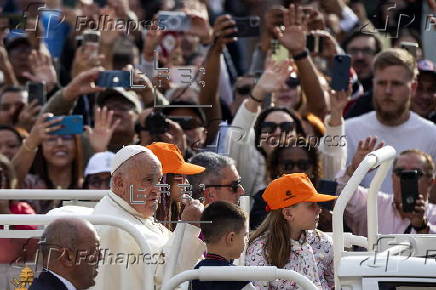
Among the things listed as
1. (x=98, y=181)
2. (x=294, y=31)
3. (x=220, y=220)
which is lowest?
(x=98, y=181)

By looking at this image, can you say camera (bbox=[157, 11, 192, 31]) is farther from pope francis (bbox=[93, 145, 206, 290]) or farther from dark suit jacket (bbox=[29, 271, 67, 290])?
dark suit jacket (bbox=[29, 271, 67, 290])

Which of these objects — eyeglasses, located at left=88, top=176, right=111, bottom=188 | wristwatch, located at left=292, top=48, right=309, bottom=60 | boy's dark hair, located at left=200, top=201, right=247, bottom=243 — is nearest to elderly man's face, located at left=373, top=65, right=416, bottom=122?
wristwatch, located at left=292, top=48, right=309, bottom=60

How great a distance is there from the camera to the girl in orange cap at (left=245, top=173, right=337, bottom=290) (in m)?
7.62

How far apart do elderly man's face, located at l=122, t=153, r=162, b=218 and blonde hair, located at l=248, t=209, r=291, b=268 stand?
654 mm

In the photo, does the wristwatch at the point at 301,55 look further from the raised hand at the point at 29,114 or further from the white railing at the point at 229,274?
the white railing at the point at 229,274

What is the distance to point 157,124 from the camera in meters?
10.1

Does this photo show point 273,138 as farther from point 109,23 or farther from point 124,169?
point 109,23

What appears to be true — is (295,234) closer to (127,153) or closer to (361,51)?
(127,153)

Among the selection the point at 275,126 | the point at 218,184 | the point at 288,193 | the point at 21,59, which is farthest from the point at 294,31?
the point at 288,193

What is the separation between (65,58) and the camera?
47.3 ft

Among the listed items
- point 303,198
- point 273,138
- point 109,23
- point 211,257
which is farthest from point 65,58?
point 211,257

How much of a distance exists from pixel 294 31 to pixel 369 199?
Result: 4.16 meters

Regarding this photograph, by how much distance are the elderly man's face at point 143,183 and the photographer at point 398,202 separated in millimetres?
2195

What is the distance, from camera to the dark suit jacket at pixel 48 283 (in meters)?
6.20
